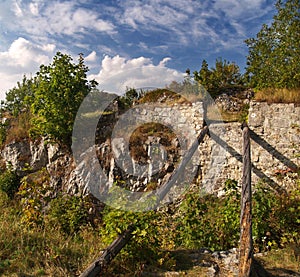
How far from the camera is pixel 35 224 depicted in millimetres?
5543

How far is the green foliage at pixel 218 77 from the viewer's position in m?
11.4

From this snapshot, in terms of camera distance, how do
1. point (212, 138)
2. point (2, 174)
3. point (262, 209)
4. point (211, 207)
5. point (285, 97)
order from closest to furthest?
point (262, 209), point (211, 207), point (285, 97), point (212, 138), point (2, 174)

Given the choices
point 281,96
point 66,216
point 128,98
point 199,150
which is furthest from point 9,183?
point 281,96

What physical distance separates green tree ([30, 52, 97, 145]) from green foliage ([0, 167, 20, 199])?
175 centimetres

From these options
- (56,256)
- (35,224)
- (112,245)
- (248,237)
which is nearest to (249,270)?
(248,237)

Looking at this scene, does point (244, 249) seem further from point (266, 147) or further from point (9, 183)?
point (9, 183)

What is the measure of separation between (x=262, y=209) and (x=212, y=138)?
10.9 feet

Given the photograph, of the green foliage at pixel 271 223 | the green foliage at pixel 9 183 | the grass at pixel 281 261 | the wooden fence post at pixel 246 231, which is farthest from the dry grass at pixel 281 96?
the green foliage at pixel 9 183

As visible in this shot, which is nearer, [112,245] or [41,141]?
[112,245]

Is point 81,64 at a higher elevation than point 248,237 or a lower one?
higher

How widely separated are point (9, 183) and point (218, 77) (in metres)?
8.95

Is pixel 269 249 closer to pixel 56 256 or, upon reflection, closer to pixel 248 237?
pixel 248 237

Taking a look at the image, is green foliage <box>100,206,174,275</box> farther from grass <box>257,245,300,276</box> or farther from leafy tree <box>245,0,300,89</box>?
leafy tree <box>245,0,300,89</box>

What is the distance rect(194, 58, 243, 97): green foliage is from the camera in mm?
11430
